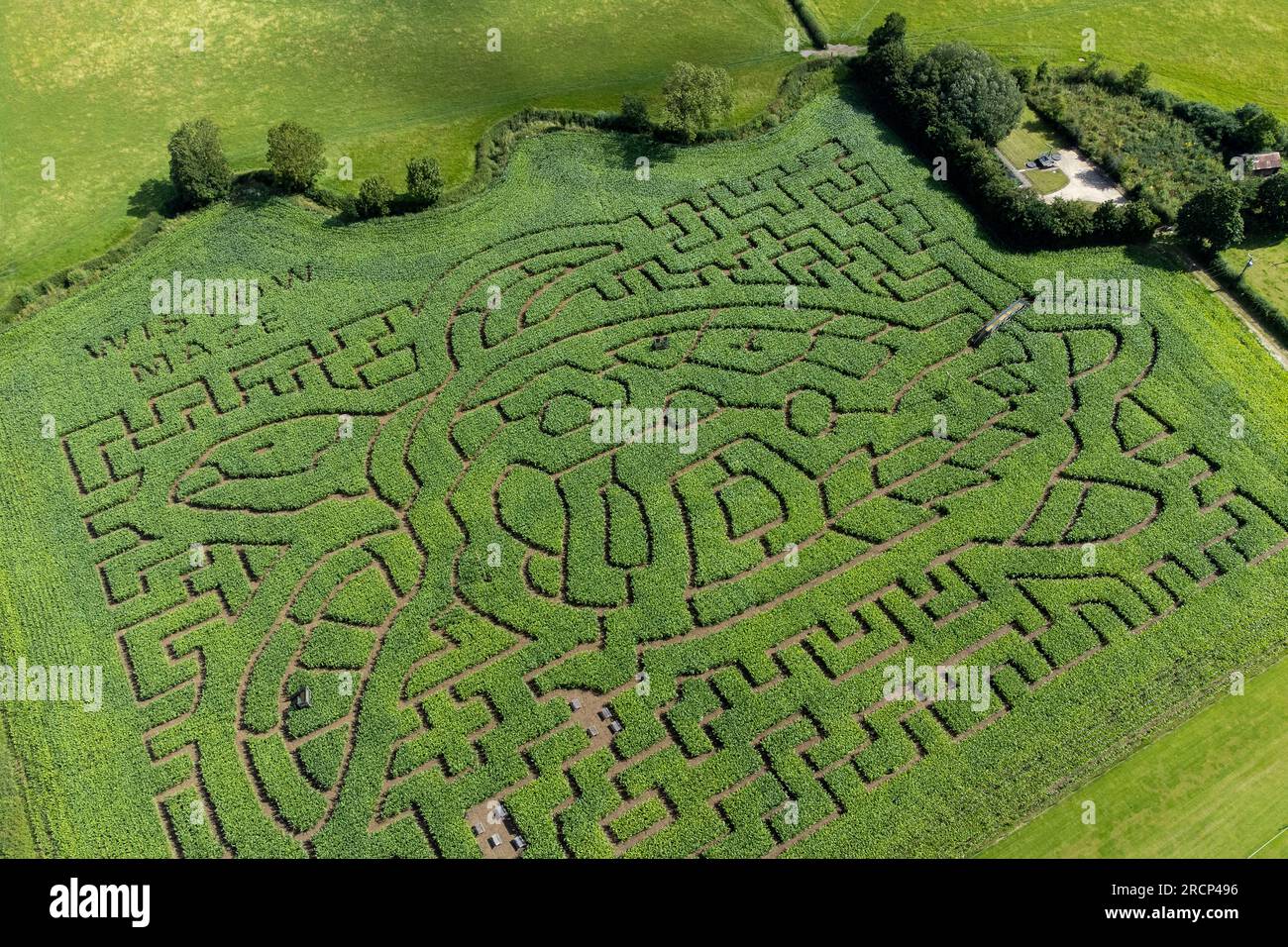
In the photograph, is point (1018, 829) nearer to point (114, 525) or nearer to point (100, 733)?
point (100, 733)

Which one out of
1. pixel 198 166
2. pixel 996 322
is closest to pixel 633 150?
pixel 996 322

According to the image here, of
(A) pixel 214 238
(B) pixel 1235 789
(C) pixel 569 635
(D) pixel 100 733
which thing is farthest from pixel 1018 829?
(A) pixel 214 238

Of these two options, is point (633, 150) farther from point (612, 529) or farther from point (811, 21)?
point (612, 529)

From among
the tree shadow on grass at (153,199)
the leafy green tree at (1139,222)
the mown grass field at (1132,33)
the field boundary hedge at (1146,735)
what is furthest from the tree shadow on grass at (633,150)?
the field boundary hedge at (1146,735)

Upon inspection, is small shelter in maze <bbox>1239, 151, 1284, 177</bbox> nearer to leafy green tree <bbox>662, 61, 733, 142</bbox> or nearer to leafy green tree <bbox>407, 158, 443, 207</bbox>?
leafy green tree <bbox>662, 61, 733, 142</bbox>

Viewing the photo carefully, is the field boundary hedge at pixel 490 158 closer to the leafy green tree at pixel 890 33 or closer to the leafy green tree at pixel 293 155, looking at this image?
the leafy green tree at pixel 293 155

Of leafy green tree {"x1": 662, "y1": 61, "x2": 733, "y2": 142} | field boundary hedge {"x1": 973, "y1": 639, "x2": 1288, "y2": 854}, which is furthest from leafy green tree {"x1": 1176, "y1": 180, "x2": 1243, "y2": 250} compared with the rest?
leafy green tree {"x1": 662, "y1": 61, "x2": 733, "y2": 142}
